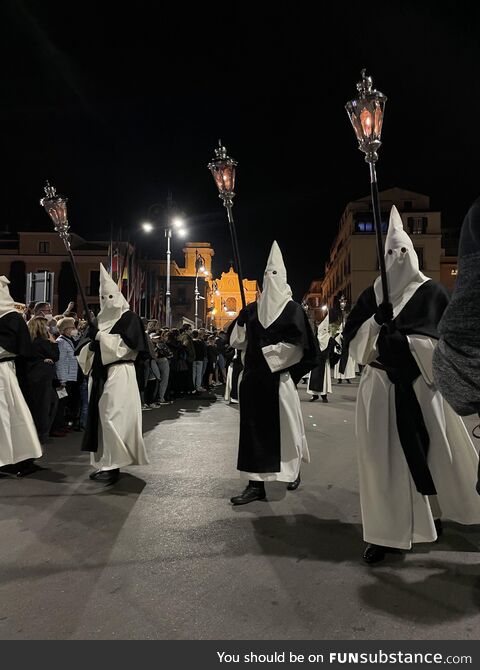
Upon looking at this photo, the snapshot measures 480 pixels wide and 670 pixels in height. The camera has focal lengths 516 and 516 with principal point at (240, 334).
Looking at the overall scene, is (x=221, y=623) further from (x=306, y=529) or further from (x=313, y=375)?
(x=313, y=375)

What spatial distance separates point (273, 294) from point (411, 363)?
202 cm

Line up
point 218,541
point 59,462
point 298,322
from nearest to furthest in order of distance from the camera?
point 218,541 → point 298,322 → point 59,462

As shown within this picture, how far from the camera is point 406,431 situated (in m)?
3.68

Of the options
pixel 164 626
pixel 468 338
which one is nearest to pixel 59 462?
pixel 164 626

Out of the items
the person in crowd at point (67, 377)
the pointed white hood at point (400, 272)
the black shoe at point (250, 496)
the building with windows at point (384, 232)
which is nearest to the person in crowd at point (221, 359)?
the person in crowd at point (67, 377)

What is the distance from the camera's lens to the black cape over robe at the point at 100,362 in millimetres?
5941

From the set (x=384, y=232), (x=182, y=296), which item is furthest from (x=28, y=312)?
(x=182, y=296)

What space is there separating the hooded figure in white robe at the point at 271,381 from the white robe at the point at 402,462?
53.9 inches

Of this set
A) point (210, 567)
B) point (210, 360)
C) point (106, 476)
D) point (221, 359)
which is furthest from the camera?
point (221, 359)

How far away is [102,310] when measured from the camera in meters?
6.39

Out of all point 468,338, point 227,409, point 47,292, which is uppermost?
point 47,292

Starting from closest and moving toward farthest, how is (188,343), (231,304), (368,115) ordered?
(368,115) → (188,343) → (231,304)

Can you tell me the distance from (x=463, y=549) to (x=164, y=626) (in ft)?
7.73

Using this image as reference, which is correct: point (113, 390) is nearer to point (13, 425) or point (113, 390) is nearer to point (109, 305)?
point (109, 305)
